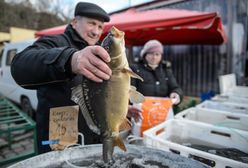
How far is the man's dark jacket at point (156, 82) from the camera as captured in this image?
3.18 metres

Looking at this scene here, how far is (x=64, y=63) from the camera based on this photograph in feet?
3.90

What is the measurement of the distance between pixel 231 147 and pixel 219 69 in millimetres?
4526

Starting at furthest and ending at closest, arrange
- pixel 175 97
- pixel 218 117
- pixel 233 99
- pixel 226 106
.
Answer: pixel 233 99, pixel 226 106, pixel 175 97, pixel 218 117

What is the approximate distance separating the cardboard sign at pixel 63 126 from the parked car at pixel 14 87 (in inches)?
197

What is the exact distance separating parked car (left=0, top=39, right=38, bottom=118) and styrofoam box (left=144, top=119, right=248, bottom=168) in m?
4.62

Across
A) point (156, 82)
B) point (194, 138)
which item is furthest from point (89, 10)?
point (156, 82)

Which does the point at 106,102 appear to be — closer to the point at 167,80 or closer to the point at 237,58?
the point at 167,80

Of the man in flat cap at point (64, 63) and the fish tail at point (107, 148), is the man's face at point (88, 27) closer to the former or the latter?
the man in flat cap at point (64, 63)

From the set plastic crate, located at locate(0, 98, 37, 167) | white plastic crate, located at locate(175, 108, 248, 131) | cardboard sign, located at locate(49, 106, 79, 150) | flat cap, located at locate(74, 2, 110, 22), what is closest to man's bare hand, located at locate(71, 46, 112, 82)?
cardboard sign, located at locate(49, 106, 79, 150)

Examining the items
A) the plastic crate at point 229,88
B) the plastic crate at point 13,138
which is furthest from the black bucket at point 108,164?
the plastic crate at point 229,88

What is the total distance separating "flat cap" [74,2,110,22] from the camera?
188 cm

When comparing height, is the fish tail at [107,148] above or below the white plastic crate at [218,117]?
above

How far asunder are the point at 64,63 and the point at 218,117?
2.12 metres

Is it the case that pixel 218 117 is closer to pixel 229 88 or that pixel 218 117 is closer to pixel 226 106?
pixel 226 106
